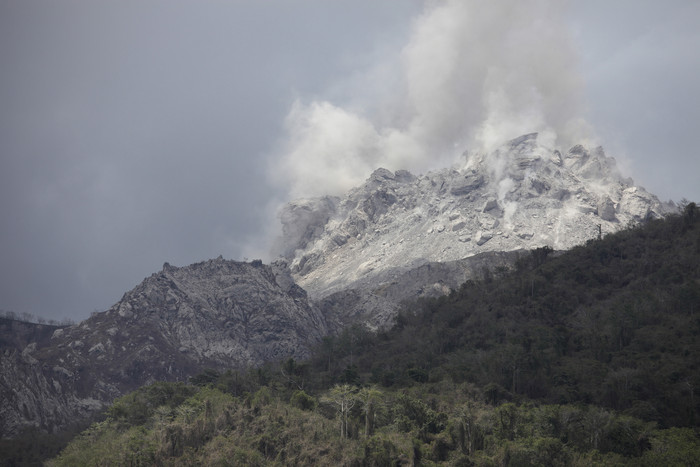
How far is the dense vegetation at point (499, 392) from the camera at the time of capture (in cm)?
8056

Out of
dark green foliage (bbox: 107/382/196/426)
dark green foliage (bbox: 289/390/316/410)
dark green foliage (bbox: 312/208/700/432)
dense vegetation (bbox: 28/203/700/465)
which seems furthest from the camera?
dark green foliage (bbox: 289/390/316/410)

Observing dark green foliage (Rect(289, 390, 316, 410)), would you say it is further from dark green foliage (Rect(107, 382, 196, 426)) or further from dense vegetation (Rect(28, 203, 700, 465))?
dark green foliage (Rect(107, 382, 196, 426))

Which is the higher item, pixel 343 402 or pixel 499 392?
pixel 343 402

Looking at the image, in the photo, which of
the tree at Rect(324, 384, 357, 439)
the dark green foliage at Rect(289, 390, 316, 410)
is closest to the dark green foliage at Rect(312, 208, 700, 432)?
the dark green foliage at Rect(289, 390, 316, 410)

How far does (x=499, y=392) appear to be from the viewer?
104250mm

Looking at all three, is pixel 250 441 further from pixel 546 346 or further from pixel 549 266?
pixel 549 266

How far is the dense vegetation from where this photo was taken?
8056 cm

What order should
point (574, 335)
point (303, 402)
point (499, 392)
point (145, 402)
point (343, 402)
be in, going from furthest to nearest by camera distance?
point (574, 335) → point (145, 402) → point (499, 392) → point (303, 402) → point (343, 402)

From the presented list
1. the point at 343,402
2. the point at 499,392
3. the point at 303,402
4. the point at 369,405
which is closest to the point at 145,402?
the point at 303,402

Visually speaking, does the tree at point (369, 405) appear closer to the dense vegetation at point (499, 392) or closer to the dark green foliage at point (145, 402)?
the dense vegetation at point (499, 392)

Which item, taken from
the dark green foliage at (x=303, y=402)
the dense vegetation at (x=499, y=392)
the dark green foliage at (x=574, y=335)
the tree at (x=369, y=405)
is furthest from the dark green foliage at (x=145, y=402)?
the dark green foliage at (x=574, y=335)

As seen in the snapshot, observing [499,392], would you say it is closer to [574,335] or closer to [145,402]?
[574,335]

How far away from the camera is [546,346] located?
399 ft

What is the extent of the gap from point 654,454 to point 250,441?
166 ft
